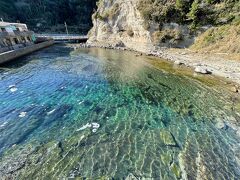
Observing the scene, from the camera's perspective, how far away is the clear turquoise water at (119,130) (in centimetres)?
1014

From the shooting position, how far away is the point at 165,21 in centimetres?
4288

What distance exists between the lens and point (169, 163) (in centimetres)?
1055

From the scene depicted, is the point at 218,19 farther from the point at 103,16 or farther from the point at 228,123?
the point at 103,16

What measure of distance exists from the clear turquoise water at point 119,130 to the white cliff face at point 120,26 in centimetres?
2760

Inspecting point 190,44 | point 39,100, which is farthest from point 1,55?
point 190,44

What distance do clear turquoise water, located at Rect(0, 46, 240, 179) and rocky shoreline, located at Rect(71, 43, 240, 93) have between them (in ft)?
14.2

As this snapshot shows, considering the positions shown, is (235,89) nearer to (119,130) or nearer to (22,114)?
(119,130)

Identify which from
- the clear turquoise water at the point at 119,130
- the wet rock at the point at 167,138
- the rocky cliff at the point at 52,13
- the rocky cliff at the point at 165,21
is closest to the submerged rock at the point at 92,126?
the clear turquoise water at the point at 119,130

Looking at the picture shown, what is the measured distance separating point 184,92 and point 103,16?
4859 cm

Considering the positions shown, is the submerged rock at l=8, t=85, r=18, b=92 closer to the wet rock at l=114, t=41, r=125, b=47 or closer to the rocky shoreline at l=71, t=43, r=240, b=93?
the rocky shoreline at l=71, t=43, r=240, b=93

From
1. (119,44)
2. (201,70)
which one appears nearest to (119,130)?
(201,70)

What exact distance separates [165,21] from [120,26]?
59.9 feet

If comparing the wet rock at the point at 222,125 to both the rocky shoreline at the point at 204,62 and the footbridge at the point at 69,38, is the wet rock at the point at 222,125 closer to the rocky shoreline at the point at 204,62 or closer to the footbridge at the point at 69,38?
the rocky shoreline at the point at 204,62

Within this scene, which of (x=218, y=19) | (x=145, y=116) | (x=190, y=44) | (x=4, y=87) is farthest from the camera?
(x=190, y=44)
